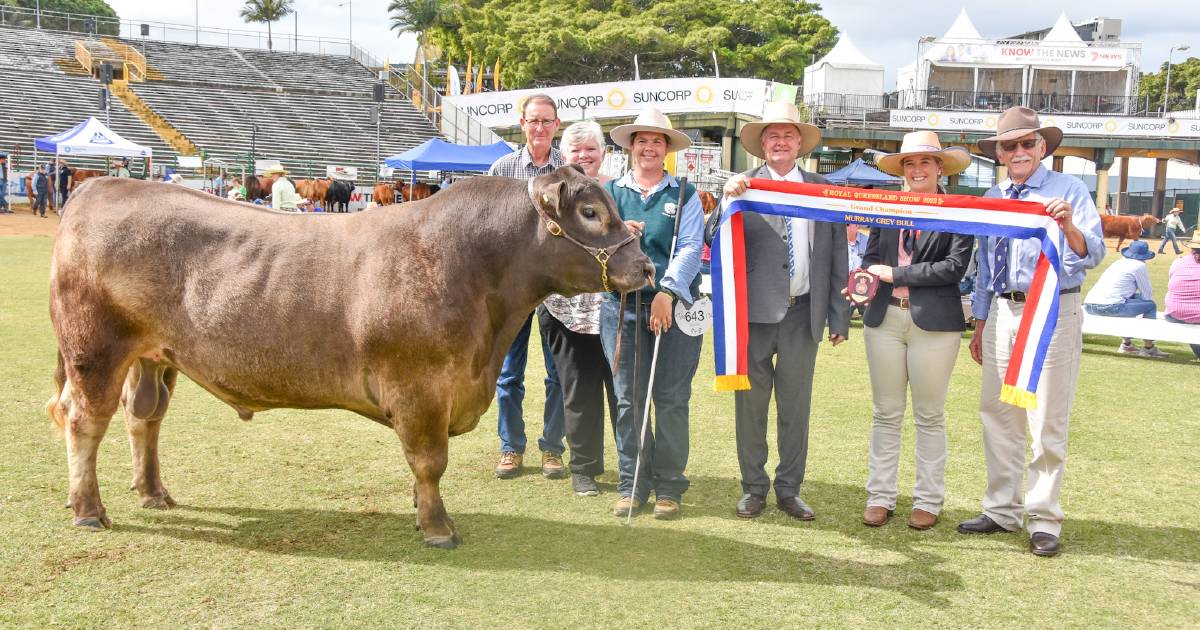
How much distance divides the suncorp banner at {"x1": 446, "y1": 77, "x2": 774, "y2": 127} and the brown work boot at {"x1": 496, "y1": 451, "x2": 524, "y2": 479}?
33.7 m

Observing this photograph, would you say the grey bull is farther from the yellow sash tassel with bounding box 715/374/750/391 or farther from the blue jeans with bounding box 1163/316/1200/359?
the blue jeans with bounding box 1163/316/1200/359

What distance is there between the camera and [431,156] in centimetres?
2262

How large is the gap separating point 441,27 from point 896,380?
6378cm

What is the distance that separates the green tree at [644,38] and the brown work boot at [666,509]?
166 ft

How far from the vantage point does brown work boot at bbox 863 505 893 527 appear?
5.29 metres

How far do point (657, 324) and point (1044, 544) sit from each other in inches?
88.6

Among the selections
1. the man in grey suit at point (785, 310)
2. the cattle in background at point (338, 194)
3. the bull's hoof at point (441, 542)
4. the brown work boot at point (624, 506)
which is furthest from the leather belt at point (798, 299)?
the cattle in background at point (338, 194)

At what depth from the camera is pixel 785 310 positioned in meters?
5.25

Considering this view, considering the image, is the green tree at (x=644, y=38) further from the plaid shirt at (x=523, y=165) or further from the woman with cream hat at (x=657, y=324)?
the woman with cream hat at (x=657, y=324)

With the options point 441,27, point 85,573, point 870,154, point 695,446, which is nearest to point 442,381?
point 85,573

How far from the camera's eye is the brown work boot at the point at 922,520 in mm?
5230

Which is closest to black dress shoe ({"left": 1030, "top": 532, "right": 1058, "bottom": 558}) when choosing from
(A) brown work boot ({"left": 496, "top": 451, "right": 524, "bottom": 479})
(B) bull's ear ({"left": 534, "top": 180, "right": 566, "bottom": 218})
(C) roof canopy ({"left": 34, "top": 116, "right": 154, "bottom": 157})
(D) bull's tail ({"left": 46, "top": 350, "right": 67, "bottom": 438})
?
(B) bull's ear ({"left": 534, "top": 180, "right": 566, "bottom": 218})

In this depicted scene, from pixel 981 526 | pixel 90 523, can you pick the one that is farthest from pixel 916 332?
pixel 90 523

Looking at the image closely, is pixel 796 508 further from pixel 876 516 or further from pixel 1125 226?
pixel 1125 226
